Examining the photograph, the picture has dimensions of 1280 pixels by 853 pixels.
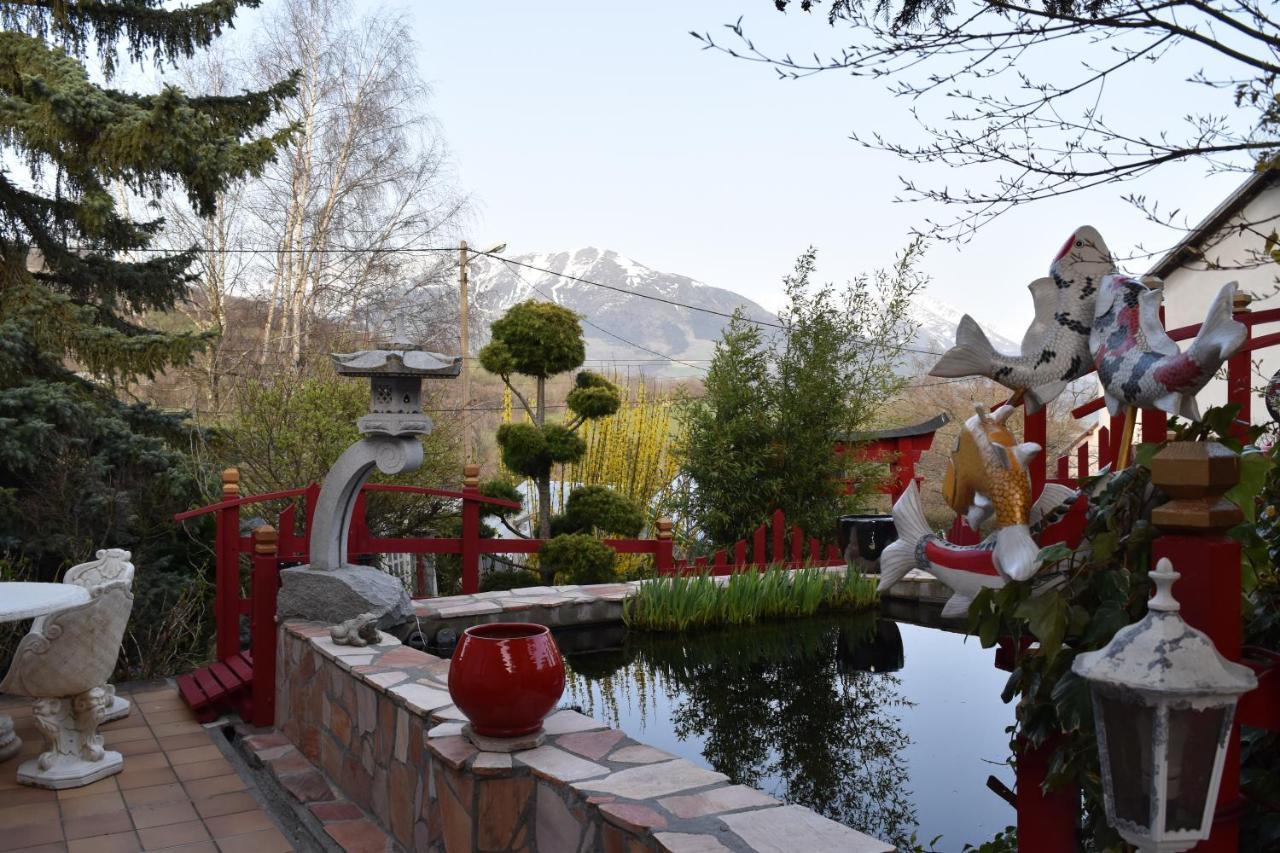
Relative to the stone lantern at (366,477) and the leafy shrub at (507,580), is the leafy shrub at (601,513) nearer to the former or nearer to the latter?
the leafy shrub at (507,580)

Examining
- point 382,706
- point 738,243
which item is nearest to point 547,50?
point 382,706

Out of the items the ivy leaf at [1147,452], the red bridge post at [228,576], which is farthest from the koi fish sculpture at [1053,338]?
the red bridge post at [228,576]

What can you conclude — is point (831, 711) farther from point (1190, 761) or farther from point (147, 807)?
point (1190, 761)

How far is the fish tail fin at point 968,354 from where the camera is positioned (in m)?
1.30

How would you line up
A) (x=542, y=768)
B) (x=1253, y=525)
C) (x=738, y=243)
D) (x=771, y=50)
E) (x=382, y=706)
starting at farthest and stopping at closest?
(x=738, y=243)
(x=382, y=706)
(x=542, y=768)
(x=771, y=50)
(x=1253, y=525)

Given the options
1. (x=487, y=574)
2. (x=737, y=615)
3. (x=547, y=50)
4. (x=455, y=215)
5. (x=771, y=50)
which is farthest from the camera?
(x=455, y=215)

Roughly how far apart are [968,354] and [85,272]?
695cm

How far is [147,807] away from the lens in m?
3.50

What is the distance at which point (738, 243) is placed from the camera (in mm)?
52812

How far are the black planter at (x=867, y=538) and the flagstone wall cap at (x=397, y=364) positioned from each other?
4038mm

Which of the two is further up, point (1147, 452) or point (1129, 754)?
point (1147, 452)

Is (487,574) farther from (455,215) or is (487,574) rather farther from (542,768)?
(455,215)

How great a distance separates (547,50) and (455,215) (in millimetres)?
7722

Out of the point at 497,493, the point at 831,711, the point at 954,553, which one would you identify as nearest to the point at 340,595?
the point at 831,711
